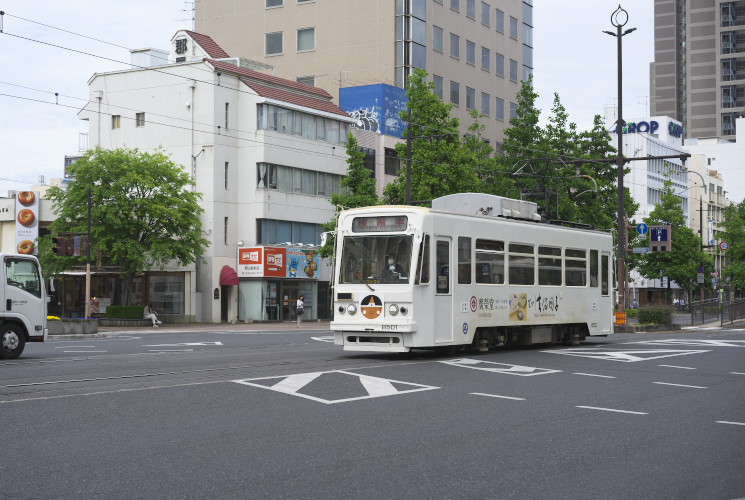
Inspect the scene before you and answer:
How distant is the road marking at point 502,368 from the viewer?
16719 mm

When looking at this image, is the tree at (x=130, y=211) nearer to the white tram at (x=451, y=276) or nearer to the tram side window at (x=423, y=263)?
the white tram at (x=451, y=276)

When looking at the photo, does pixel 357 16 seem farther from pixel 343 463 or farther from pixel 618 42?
pixel 343 463

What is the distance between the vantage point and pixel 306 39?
240ft

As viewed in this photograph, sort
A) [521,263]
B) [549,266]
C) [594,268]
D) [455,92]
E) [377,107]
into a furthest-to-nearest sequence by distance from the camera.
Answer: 1. [455,92]
2. [377,107]
3. [594,268]
4. [549,266]
5. [521,263]

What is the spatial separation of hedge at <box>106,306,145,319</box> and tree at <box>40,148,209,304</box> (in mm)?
2143

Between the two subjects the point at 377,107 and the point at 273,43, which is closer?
the point at 377,107

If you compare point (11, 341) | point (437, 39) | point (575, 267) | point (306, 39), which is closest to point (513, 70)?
point (437, 39)

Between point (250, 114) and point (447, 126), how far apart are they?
1385cm

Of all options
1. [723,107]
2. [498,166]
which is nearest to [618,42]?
[498,166]

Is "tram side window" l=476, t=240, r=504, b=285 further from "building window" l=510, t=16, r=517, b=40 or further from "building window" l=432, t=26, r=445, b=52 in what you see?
"building window" l=510, t=16, r=517, b=40

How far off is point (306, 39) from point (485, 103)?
16605mm

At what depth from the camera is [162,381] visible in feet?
48.2

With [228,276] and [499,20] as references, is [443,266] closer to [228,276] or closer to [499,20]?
[228,276]

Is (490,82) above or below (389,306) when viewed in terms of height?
above
